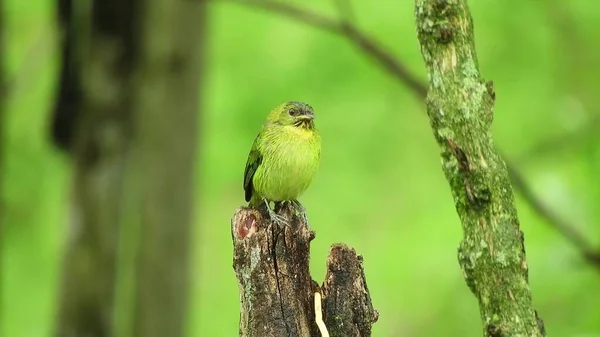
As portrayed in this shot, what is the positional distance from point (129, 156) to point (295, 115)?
2.08 m

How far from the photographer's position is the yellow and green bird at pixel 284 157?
16.7ft

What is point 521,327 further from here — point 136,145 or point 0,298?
point 0,298

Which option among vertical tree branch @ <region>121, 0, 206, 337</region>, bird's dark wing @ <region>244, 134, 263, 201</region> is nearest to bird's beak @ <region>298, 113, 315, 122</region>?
bird's dark wing @ <region>244, 134, 263, 201</region>

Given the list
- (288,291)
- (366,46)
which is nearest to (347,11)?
(366,46)

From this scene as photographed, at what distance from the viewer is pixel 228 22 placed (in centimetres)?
1105

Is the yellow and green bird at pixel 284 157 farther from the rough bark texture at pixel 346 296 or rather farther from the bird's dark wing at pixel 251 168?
the rough bark texture at pixel 346 296

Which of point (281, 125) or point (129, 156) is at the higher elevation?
point (129, 156)

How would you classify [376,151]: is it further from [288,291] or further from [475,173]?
[475,173]

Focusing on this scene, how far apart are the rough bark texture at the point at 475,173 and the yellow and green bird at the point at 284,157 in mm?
1987

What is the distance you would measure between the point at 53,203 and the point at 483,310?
8843 millimetres

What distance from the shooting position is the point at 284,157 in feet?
17.1

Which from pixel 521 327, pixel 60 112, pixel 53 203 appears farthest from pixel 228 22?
pixel 521 327

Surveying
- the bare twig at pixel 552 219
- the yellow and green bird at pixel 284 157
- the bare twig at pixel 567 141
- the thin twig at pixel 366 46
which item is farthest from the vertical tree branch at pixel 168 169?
the bare twig at pixel 552 219

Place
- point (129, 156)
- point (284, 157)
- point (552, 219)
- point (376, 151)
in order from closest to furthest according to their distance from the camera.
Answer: point (284, 157) → point (552, 219) → point (129, 156) → point (376, 151)
